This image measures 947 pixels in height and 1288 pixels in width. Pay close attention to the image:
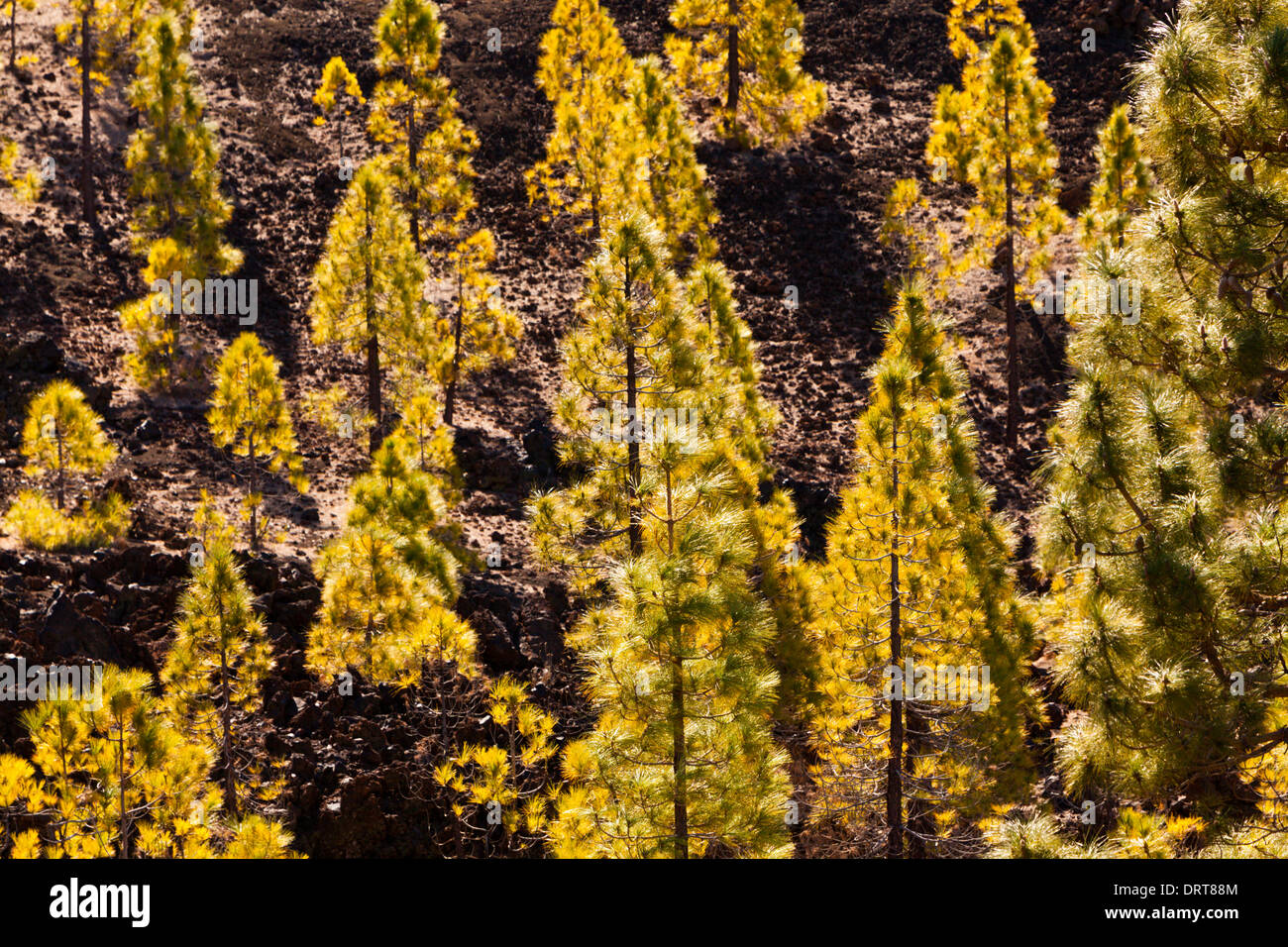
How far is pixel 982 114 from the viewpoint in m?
29.5

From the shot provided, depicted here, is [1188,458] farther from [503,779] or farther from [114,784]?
[114,784]

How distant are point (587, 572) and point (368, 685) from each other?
4.20 meters

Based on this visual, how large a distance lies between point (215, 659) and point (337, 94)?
101ft

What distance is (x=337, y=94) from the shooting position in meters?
42.3

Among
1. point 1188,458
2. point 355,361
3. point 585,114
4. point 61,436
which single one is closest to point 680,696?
point 1188,458

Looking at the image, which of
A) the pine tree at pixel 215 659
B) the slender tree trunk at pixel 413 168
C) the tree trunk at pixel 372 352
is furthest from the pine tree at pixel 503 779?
the slender tree trunk at pixel 413 168

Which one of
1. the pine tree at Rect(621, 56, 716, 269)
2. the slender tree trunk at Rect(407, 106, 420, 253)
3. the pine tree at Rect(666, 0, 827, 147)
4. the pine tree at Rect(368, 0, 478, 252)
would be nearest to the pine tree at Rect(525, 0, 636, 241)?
the pine tree at Rect(621, 56, 716, 269)

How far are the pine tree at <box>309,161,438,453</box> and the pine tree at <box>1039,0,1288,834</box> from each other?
17.0 metres

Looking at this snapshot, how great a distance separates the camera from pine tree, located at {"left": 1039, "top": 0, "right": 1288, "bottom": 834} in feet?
29.4

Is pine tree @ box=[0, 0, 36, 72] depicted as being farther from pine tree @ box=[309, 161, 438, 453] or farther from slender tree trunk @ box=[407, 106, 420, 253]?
pine tree @ box=[309, 161, 438, 453]

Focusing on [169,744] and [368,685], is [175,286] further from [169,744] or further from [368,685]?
[169,744]

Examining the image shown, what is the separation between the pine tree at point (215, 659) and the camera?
52.2 feet
